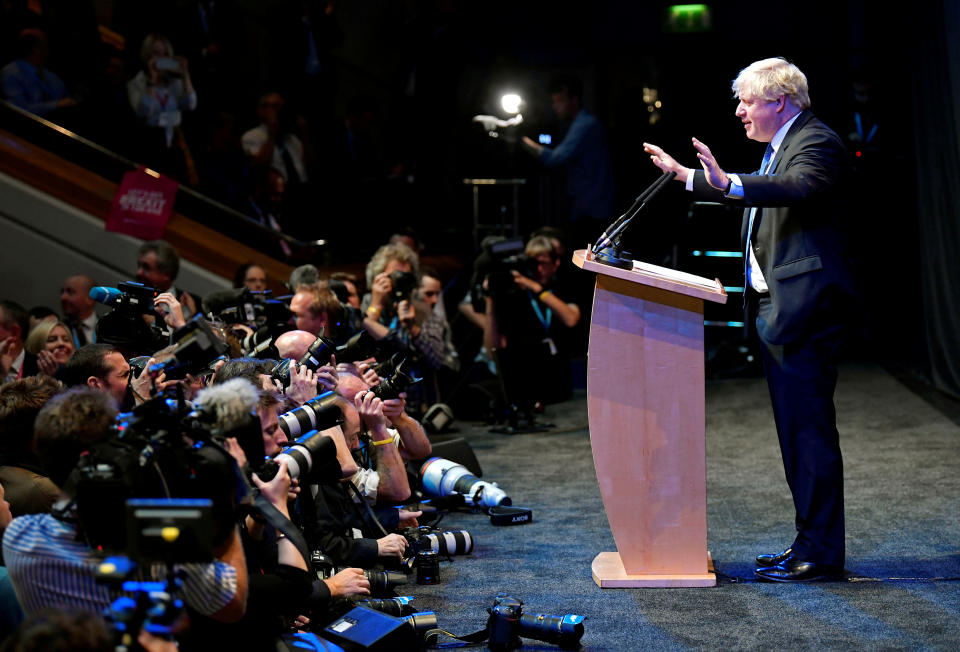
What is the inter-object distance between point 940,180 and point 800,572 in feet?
15.5

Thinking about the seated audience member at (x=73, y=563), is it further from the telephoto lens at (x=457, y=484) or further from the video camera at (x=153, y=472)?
the telephoto lens at (x=457, y=484)

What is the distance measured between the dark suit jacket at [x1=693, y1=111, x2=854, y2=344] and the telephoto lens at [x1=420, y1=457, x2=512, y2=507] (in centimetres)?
177

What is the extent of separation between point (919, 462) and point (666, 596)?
2.48 meters

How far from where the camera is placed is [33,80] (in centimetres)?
762

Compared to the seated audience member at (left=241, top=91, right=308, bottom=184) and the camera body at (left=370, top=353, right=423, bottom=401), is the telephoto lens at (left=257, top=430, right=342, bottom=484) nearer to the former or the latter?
the camera body at (left=370, top=353, right=423, bottom=401)

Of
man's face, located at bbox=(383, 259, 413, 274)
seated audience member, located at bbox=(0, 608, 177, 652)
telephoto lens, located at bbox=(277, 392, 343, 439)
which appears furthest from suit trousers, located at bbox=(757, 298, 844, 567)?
man's face, located at bbox=(383, 259, 413, 274)

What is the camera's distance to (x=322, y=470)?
3.31 meters

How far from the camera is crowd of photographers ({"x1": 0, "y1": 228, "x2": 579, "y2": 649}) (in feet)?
7.37

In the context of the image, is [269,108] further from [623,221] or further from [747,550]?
[747,550]

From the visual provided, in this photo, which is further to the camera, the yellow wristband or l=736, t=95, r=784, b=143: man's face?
the yellow wristband

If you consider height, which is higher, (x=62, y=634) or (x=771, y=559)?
(x=62, y=634)

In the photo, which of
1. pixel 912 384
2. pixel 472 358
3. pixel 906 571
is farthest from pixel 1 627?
pixel 912 384

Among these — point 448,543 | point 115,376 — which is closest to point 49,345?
point 115,376

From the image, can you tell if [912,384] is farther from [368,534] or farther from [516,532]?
[368,534]
